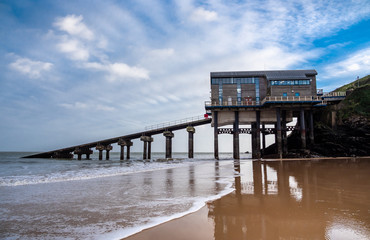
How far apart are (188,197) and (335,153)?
31549 mm

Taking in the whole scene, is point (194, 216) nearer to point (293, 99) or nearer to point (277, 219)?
point (277, 219)

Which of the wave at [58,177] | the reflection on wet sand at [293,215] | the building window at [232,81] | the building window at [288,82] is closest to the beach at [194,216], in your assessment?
the reflection on wet sand at [293,215]

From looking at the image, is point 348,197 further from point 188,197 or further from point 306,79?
point 306,79

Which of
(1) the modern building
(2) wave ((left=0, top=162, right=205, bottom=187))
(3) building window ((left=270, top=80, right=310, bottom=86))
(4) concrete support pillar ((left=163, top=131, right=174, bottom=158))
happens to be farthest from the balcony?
(2) wave ((left=0, top=162, right=205, bottom=187))

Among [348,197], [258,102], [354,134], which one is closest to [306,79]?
[258,102]

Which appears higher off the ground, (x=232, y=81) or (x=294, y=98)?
(x=232, y=81)

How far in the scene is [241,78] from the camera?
126 ft

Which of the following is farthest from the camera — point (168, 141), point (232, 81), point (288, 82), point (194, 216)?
point (168, 141)

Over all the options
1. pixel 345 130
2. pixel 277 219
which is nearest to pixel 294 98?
pixel 345 130

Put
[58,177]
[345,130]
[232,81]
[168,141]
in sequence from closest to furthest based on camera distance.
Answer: [58,177] → [345,130] → [232,81] → [168,141]

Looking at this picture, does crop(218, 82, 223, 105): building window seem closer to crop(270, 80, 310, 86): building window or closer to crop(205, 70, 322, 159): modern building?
crop(205, 70, 322, 159): modern building

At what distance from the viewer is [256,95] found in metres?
38.0

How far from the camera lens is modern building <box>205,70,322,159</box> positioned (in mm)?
35781

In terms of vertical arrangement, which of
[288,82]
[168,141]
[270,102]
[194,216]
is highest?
[288,82]
